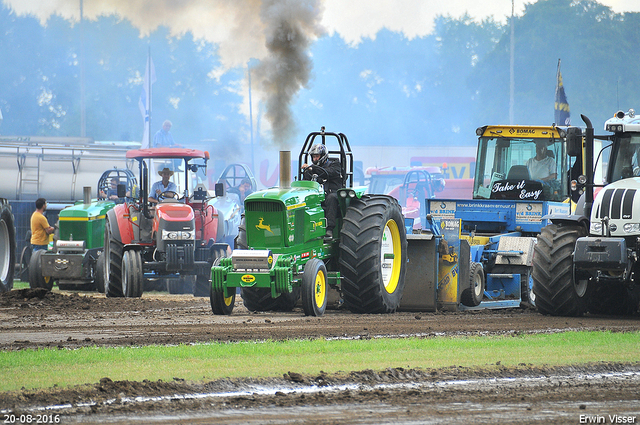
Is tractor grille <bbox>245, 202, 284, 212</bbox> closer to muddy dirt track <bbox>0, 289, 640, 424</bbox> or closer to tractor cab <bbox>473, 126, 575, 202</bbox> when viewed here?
muddy dirt track <bbox>0, 289, 640, 424</bbox>

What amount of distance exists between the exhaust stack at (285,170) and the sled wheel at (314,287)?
1.11 meters

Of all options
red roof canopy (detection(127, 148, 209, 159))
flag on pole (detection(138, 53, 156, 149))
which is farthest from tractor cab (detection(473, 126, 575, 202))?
flag on pole (detection(138, 53, 156, 149))

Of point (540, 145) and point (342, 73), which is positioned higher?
point (342, 73)

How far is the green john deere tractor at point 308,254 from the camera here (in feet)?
38.7

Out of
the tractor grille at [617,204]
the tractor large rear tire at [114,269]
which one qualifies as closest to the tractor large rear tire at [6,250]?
the tractor large rear tire at [114,269]

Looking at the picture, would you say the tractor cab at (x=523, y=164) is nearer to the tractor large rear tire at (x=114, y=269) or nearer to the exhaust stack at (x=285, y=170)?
the exhaust stack at (x=285, y=170)

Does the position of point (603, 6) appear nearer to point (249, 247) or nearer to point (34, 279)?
point (34, 279)

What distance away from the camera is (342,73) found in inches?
2534

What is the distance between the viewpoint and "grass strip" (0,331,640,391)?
7496mm

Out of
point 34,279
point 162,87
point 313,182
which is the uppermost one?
point 162,87

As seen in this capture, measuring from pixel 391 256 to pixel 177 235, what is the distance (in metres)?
5.11

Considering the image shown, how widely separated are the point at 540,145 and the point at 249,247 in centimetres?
671

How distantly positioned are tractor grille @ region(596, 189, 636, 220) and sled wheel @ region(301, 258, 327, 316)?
3504mm

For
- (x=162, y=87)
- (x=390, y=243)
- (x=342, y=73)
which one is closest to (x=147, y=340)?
(x=390, y=243)
